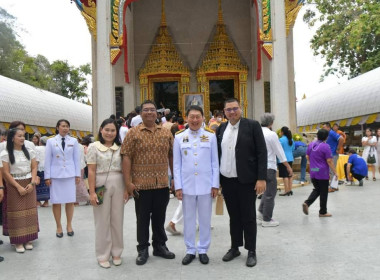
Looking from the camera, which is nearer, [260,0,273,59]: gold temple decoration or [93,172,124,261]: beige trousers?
[93,172,124,261]: beige trousers

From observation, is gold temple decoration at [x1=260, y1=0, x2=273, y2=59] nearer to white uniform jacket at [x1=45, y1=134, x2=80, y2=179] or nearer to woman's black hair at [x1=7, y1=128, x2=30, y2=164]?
white uniform jacket at [x1=45, y1=134, x2=80, y2=179]

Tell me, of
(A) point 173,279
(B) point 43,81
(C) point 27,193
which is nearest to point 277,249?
(A) point 173,279

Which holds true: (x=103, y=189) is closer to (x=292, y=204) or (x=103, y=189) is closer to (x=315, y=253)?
(x=315, y=253)

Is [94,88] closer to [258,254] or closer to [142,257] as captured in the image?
[142,257]

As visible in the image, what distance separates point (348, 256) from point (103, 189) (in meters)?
2.91

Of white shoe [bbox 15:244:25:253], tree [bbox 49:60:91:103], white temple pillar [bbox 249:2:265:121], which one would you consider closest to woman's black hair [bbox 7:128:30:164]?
white shoe [bbox 15:244:25:253]

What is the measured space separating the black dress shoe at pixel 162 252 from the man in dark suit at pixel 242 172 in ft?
2.12

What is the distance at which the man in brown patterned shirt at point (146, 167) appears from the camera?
4.66m

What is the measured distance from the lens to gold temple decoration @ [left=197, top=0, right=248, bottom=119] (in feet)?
56.1

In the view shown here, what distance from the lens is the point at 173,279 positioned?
4098mm

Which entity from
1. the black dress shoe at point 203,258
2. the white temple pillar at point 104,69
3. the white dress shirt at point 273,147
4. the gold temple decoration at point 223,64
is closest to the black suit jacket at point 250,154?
the black dress shoe at point 203,258

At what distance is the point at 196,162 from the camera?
462 cm

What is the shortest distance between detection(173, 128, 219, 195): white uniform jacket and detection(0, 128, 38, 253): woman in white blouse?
222 cm

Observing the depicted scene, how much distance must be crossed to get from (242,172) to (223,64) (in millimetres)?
12878
